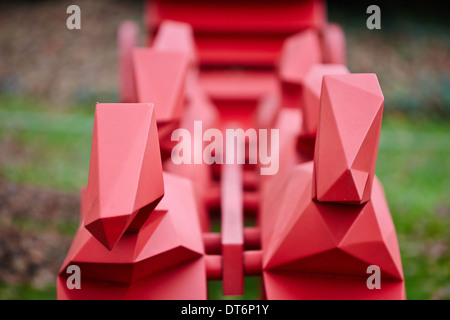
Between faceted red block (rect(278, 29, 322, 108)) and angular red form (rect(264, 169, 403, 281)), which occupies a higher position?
faceted red block (rect(278, 29, 322, 108))

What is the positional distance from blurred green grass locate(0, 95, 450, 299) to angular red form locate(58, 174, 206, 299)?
1.22 feet

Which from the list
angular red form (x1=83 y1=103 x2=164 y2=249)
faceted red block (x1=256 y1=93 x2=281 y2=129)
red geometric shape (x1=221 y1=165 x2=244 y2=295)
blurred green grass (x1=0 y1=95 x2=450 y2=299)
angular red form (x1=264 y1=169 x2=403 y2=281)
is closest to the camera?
angular red form (x1=83 y1=103 x2=164 y2=249)

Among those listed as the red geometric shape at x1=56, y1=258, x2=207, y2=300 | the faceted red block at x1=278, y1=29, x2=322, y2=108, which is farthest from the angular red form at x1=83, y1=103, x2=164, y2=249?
the faceted red block at x1=278, y1=29, x2=322, y2=108

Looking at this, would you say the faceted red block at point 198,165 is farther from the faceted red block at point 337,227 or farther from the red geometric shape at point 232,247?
the faceted red block at point 337,227

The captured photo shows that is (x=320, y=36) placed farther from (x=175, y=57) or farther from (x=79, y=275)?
(x=79, y=275)

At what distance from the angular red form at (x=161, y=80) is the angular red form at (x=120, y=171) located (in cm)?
27

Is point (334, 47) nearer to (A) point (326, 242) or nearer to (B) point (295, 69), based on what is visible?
(B) point (295, 69)

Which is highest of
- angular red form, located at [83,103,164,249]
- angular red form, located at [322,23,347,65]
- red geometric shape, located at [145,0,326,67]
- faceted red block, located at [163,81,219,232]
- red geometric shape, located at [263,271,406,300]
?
red geometric shape, located at [145,0,326,67]

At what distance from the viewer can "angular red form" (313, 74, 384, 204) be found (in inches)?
25.5

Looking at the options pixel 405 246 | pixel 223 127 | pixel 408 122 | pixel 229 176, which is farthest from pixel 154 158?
pixel 408 122

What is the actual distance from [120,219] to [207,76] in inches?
53.8

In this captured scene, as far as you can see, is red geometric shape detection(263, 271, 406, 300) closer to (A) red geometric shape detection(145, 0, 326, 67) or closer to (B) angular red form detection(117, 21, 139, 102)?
(B) angular red form detection(117, 21, 139, 102)

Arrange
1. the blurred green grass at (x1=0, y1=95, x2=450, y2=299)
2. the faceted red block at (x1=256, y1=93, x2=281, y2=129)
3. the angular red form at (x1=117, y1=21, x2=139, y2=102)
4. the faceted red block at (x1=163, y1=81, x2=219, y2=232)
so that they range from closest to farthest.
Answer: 1. the faceted red block at (x1=163, y1=81, x2=219, y2=232)
2. the blurred green grass at (x1=0, y1=95, x2=450, y2=299)
3. the faceted red block at (x1=256, y1=93, x2=281, y2=129)
4. the angular red form at (x1=117, y1=21, x2=139, y2=102)

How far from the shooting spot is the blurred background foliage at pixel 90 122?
1.26 metres
